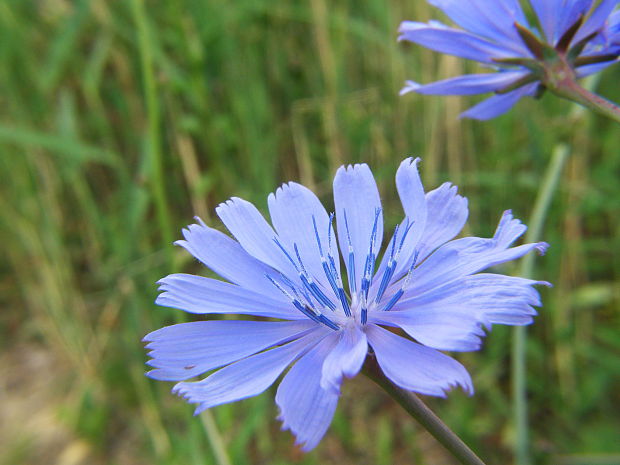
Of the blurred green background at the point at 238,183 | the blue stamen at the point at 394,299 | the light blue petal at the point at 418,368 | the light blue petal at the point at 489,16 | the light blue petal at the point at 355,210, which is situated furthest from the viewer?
the blurred green background at the point at 238,183

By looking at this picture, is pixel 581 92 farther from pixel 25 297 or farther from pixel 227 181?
pixel 25 297

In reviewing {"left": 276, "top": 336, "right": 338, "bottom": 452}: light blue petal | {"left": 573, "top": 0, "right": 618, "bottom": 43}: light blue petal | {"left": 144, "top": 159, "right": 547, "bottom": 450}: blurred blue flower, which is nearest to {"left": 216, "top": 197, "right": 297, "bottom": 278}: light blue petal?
{"left": 144, "top": 159, "right": 547, "bottom": 450}: blurred blue flower

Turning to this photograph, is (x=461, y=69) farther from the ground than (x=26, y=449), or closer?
farther from the ground

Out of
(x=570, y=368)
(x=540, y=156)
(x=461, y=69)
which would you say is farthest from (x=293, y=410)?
(x=461, y=69)

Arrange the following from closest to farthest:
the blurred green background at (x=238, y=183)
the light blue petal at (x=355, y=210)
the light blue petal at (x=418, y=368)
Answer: the light blue petal at (x=418, y=368) < the light blue petal at (x=355, y=210) < the blurred green background at (x=238, y=183)

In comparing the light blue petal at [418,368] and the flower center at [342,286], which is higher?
the flower center at [342,286]

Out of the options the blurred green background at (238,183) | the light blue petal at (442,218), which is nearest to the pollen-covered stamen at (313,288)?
the light blue petal at (442,218)

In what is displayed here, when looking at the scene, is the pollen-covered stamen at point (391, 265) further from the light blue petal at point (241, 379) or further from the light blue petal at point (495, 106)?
the light blue petal at point (495, 106)

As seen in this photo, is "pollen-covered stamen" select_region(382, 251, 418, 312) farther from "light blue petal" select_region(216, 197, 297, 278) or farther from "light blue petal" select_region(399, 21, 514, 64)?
"light blue petal" select_region(399, 21, 514, 64)
